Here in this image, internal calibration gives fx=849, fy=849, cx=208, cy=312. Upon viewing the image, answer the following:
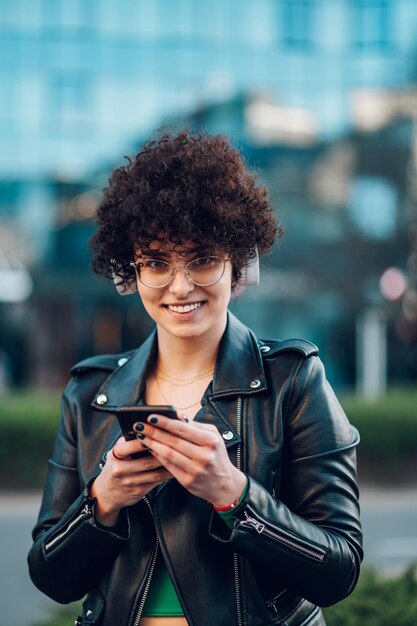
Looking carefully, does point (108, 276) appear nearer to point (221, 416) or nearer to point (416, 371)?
point (221, 416)

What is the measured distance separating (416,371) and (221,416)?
74.5ft

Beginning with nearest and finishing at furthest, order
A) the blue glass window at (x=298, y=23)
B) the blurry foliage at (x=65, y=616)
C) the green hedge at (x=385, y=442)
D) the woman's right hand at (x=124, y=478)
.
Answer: the woman's right hand at (x=124, y=478)
the blurry foliage at (x=65, y=616)
the green hedge at (x=385, y=442)
the blue glass window at (x=298, y=23)

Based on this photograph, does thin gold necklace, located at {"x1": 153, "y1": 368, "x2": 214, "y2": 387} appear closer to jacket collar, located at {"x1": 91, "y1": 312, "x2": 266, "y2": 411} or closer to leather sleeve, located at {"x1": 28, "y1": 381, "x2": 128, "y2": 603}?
jacket collar, located at {"x1": 91, "y1": 312, "x2": 266, "y2": 411}

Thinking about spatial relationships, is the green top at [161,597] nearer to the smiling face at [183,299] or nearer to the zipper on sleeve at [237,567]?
the zipper on sleeve at [237,567]

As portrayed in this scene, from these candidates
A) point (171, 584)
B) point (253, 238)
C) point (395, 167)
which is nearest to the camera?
point (171, 584)

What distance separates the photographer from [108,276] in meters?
2.08

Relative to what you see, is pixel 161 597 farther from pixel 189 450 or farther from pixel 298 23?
pixel 298 23

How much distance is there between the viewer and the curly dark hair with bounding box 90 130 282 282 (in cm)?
181

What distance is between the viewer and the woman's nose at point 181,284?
181cm

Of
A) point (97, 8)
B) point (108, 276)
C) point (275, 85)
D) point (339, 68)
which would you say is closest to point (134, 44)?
point (97, 8)

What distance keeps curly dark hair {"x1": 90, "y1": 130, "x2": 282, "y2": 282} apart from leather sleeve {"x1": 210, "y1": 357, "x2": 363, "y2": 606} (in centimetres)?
33

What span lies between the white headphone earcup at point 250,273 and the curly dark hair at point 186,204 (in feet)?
0.05

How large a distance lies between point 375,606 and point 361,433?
27.4 feet

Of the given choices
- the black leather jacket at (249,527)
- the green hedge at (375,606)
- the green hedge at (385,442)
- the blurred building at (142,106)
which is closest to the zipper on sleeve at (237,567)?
the black leather jacket at (249,527)
